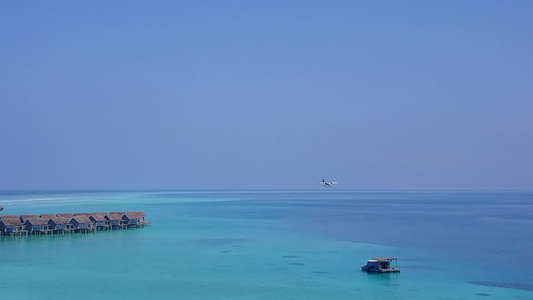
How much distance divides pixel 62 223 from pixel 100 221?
3173 mm

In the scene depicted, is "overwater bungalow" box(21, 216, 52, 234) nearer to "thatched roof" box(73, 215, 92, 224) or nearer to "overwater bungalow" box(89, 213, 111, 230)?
"thatched roof" box(73, 215, 92, 224)

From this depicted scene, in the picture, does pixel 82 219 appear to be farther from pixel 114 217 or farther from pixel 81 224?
pixel 114 217

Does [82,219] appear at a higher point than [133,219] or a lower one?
higher

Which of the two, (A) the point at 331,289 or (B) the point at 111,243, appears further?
(B) the point at 111,243

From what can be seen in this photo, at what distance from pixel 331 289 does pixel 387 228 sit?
78.9ft

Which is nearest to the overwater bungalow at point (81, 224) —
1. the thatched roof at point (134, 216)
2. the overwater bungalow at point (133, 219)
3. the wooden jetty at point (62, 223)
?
the wooden jetty at point (62, 223)

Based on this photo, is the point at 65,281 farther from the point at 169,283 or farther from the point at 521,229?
the point at 521,229

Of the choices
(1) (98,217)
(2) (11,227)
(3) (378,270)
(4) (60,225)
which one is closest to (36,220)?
(4) (60,225)

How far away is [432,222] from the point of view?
5141cm

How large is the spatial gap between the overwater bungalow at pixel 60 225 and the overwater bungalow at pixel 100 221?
2131 mm

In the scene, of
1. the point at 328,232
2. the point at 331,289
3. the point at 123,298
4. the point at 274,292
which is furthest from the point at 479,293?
the point at 328,232

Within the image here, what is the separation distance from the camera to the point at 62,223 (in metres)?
40.3

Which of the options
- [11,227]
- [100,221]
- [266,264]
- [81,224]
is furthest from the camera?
[100,221]

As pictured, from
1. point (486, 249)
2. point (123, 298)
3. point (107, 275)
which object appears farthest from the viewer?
point (486, 249)
